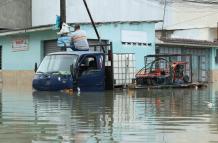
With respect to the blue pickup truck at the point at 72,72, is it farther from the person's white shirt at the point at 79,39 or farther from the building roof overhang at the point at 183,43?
the building roof overhang at the point at 183,43

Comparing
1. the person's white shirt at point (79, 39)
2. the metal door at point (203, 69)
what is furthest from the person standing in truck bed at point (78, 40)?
the metal door at point (203, 69)

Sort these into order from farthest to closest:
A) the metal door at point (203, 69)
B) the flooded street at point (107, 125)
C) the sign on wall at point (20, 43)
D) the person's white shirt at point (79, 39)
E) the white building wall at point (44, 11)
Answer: the white building wall at point (44, 11)
the metal door at point (203, 69)
the sign on wall at point (20, 43)
the person's white shirt at point (79, 39)
the flooded street at point (107, 125)

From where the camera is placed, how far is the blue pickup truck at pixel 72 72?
1845 centimetres

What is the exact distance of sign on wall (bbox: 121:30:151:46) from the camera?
31938 millimetres

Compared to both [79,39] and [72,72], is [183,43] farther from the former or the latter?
[72,72]

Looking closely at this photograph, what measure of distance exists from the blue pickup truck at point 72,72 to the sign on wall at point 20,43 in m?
12.9

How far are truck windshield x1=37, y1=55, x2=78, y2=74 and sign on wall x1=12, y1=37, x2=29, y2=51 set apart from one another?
13.2m

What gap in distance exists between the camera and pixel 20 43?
32875mm

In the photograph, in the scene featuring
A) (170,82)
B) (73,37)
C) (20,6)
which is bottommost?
(170,82)

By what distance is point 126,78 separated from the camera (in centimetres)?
2305

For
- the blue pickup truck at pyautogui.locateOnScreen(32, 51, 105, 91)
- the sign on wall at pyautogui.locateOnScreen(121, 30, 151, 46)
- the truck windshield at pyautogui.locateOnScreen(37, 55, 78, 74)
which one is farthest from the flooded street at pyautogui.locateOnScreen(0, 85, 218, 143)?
the sign on wall at pyautogui.locateOnScreen(121, 30, 151, 46)

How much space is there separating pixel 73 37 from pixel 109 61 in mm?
1888

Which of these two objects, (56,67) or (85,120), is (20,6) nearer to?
(56,67)

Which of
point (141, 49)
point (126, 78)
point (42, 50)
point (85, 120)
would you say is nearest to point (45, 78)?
point (126, 78)
